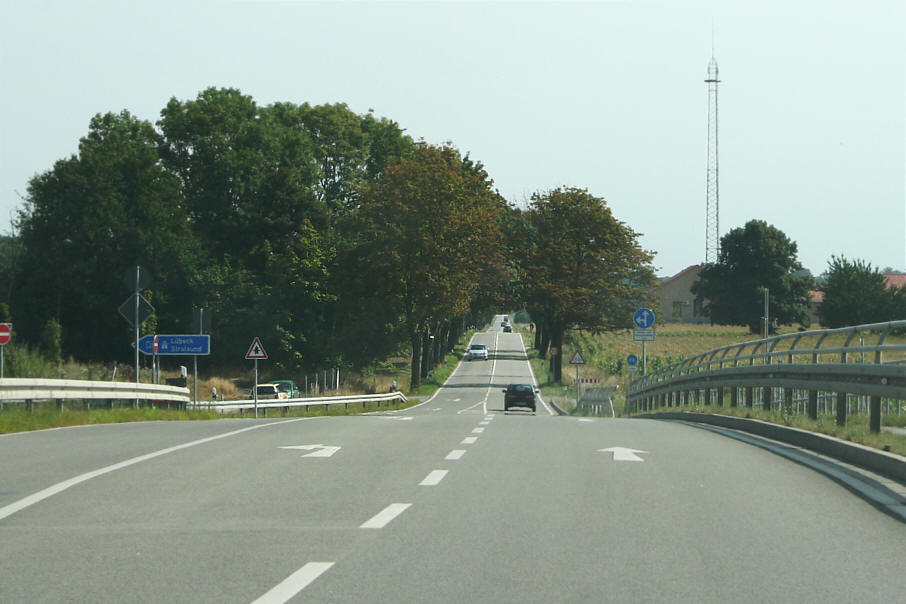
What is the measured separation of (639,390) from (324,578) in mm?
33913

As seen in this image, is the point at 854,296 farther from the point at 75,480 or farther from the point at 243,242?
the point at 75,480

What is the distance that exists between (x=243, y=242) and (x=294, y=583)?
68.0 meters

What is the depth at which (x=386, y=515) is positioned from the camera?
27.8 feet

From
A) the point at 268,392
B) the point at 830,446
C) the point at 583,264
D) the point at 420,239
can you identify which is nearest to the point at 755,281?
the point at 583,264

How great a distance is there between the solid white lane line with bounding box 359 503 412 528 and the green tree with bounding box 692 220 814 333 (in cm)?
10652

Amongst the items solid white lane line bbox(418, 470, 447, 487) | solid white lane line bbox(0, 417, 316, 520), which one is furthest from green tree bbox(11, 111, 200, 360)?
solid white lane line bbox(418, 470, 447, 487)

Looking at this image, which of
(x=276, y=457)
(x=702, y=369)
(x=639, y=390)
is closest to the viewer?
(x=276, y=457)

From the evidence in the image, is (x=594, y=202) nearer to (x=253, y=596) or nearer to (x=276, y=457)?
(x=276, y=457)

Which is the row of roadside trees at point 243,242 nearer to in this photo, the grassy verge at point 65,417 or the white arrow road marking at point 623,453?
the grassy verge at point 65,417

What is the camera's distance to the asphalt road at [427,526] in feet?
19.9

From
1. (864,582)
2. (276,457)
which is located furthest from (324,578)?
(276,457)

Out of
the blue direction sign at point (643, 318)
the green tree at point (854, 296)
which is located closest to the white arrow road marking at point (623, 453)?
the blue direction sign at point (643, 318)

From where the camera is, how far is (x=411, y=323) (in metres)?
68.0

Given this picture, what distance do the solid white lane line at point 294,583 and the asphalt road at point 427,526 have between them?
0.6 inches
